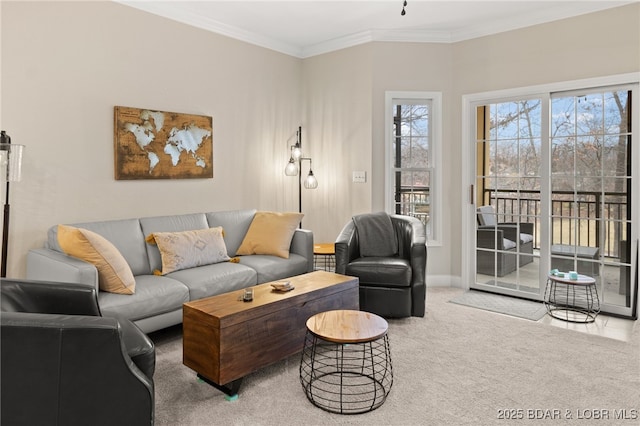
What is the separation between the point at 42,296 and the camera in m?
2.28

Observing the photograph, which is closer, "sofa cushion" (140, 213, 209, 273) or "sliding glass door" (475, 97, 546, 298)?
"sofa cushion" (140, 213, 209, 273)

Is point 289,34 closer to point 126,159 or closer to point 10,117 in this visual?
point 126,159

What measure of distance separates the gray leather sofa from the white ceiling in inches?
77.5

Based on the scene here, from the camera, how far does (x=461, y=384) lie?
261cm

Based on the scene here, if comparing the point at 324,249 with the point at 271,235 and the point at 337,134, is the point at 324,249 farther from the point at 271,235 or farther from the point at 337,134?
the point at 337,134

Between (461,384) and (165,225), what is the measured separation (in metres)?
2.73

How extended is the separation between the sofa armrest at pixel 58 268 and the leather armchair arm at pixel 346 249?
6.44ft

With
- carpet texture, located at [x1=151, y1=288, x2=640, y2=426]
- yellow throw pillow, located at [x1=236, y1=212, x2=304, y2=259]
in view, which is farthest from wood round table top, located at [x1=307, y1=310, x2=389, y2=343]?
yellow throw pillow, located at [x1=236, y1=212, x2=304, y2=259]

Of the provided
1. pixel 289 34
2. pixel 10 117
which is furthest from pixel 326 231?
pixel 10 117

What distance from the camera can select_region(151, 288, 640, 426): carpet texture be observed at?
2262mm

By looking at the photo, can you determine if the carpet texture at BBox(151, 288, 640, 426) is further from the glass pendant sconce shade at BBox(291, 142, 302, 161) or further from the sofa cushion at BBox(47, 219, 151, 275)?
the glass pendant sconce shade at BBox(291, 142, 302, 161)

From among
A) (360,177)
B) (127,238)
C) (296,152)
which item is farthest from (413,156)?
(127,238)

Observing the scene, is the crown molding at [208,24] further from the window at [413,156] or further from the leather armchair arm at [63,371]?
the leather armchair arm at [63,371]

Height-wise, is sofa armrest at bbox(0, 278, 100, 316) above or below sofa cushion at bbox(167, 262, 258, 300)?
above
